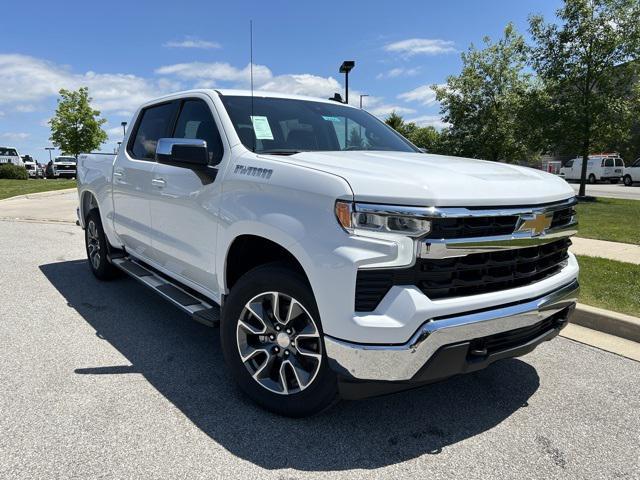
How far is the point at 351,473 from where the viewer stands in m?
2.49

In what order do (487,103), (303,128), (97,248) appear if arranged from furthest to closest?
1. (487,103)
2. (97,248)
3. (303,128)

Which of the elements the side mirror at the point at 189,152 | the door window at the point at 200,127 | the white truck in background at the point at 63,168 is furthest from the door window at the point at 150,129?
the white truck in background at the point at 63,168

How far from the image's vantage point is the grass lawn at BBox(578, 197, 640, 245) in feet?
29.6

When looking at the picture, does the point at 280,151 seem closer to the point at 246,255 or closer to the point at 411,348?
the point at 246,255

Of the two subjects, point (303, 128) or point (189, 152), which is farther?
point (303, 128)

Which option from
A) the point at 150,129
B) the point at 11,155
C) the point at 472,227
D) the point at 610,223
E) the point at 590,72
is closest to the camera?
the point at 472,227

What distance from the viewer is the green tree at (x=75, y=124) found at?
3844 centimetres

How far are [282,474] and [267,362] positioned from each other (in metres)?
0.70

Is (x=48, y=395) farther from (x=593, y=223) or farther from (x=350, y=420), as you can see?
(x=593, y=223)

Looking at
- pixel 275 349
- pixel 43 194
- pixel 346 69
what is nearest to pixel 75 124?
pixel 43 194

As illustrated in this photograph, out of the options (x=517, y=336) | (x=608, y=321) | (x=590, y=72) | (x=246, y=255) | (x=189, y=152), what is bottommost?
(x=608, y=321)

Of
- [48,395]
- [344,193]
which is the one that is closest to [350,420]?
[344,193]

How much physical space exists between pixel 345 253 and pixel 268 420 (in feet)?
3.92

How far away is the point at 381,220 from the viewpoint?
243cm
